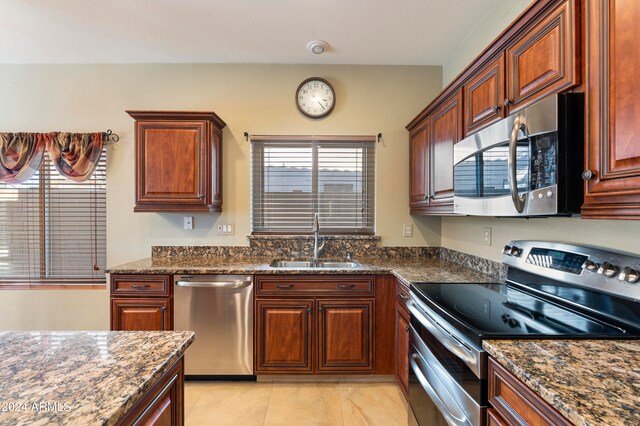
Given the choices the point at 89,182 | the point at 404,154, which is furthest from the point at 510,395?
the point at 89,182

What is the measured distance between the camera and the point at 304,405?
2.07 m

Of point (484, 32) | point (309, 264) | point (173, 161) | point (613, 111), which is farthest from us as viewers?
point (309, 264)

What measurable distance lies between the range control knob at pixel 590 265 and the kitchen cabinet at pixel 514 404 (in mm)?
601

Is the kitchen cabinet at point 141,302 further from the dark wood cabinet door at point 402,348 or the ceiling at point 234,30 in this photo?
the ceiling at point 234,30

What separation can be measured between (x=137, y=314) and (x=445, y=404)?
2183 millimetres

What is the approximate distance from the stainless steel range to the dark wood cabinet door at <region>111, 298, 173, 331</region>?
5.94 feet

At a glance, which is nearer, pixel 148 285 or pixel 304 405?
pixel 304 405

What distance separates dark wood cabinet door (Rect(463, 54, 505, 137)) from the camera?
142 centimetres

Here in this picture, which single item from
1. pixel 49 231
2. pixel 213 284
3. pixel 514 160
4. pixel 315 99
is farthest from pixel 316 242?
pixel 49 231

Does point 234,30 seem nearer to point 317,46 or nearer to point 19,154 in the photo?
point 317,46

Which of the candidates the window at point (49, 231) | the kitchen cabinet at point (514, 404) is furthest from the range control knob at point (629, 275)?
the window at point (49, 231)

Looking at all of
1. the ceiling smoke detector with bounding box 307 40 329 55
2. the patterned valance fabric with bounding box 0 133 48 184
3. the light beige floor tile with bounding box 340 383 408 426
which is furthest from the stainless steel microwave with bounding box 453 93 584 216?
the patterned valance fabric with bounding box 0 133 48 184

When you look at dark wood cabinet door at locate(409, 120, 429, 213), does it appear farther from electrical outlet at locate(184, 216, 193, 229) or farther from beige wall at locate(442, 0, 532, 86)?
electrical outlet at locate(184, 216, 193, 229)

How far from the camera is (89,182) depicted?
9.32ft
